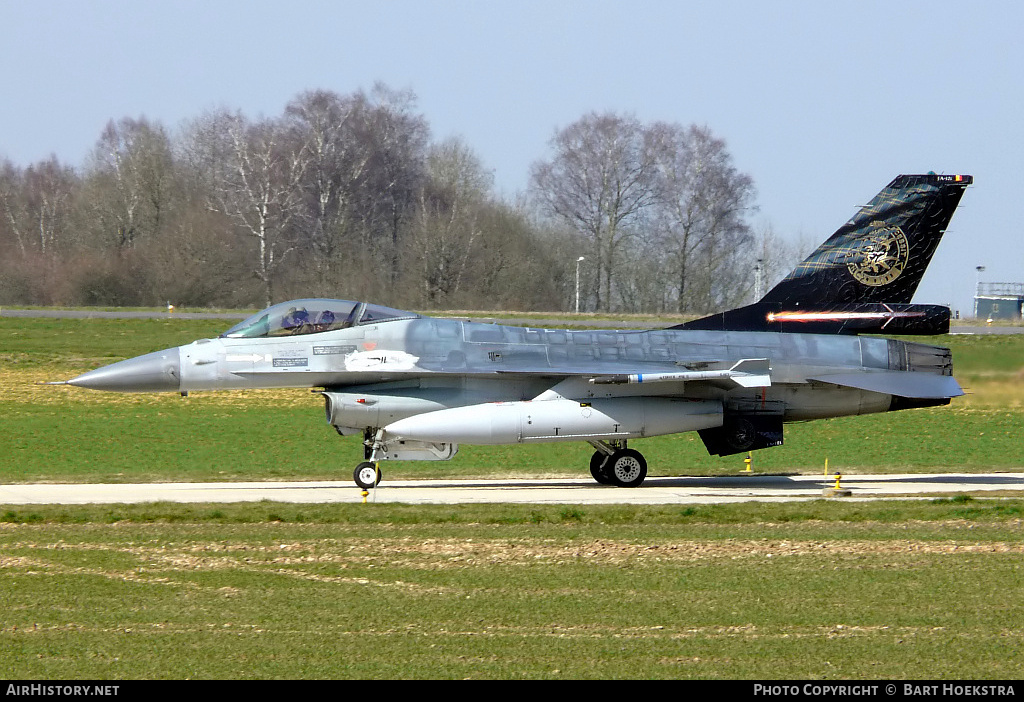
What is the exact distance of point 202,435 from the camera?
24891 millimetres

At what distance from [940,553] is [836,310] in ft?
27.1

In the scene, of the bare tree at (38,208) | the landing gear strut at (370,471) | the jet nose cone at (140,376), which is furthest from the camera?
the bare tree at (38,208)

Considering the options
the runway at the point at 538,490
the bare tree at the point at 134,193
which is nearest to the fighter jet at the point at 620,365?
the runway at the point at 538,490

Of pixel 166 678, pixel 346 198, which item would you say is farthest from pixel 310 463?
pixel 346 198

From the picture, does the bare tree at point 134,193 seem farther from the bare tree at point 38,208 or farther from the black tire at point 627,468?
the black tire at point 627,468

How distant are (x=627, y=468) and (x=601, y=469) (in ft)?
1.54

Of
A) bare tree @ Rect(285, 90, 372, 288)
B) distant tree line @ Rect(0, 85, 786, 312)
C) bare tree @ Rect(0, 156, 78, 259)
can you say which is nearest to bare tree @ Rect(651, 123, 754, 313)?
A: distant tree line @ Rect(0, 85, 786, 312)

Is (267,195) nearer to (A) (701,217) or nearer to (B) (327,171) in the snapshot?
(B) (327,171)

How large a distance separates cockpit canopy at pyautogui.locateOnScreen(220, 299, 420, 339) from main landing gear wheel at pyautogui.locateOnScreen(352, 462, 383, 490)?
211 centimetres

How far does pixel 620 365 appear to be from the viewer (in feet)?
58.6

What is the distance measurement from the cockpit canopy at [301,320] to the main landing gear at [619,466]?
4.06m

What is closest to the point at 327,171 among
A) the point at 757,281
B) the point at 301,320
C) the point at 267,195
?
the point at 267,195

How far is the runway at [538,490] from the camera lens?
16344 millimetres
